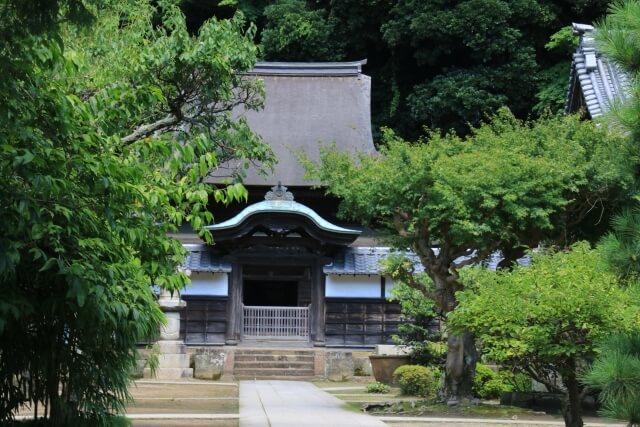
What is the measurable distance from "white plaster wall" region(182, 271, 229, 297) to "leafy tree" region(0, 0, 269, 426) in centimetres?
1526

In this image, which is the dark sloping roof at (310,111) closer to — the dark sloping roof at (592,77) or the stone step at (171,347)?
the stone step at (171,347)

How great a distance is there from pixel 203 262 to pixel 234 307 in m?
1.59

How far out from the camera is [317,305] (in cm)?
2383

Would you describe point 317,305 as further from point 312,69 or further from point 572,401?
point 572,401

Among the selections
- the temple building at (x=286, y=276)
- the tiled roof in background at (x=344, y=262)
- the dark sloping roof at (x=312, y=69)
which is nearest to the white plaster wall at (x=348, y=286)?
the temple building at (x=286, y=276)

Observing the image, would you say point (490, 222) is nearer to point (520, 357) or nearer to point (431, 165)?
point (431, 165)

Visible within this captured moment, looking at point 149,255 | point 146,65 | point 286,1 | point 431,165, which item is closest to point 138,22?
point 146,65

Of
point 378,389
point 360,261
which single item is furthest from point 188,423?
point 360,261

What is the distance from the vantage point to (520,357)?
9688mm

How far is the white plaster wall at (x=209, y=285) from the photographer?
2350cm

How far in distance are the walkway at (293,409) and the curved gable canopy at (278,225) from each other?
15.6 feet

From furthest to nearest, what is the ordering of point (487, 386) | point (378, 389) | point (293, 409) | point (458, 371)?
1. point (378, 389)
2. point (487, 386)
3. point (458, 371)
4. point (293, 409)

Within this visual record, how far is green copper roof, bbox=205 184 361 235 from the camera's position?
22203mm

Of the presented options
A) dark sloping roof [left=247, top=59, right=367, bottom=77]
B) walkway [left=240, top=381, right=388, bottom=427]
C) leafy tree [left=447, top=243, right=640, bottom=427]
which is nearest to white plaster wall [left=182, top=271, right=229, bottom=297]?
walkway [left=240, top=381, right=388, bottom=427]
